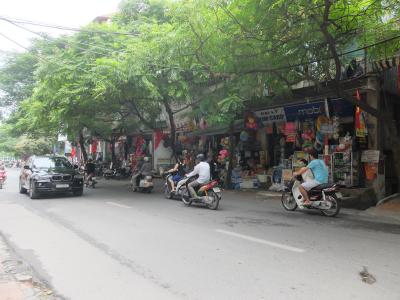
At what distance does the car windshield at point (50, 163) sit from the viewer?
15471mm

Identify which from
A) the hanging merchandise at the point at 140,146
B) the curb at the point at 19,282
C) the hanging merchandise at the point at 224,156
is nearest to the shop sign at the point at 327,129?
the hanging merchandise at the point at 224,156

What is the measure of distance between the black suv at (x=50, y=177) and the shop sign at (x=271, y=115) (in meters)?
8.08

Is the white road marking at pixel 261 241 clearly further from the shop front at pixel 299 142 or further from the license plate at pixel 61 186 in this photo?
the license plate at pixel 61 186

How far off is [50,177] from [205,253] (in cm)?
987

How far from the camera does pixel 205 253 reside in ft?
21.2

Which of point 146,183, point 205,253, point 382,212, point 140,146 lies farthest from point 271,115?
point 140,146

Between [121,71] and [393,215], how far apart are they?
920 cm

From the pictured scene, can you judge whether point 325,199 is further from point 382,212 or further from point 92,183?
point 92,183

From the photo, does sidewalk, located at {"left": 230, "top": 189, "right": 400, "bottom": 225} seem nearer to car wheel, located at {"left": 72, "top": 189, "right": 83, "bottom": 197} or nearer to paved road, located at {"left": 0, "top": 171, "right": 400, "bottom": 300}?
paved road, located at {"left": 0, "top": 171, "right": 400, "bottom": 300}

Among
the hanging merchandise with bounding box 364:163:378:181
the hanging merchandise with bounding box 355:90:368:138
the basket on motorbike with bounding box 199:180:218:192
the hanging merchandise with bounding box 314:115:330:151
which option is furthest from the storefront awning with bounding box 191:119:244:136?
the basket on motorbike with bounding box 199:180:218:192

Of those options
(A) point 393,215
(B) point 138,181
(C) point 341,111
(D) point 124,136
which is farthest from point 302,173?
(D) point 124,136

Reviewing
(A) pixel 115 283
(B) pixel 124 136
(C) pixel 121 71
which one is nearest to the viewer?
(A) pixel 115 283

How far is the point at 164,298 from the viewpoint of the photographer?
14.9 ft

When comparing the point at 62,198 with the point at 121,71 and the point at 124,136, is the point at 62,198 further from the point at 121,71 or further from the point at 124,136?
the point at 124,136
